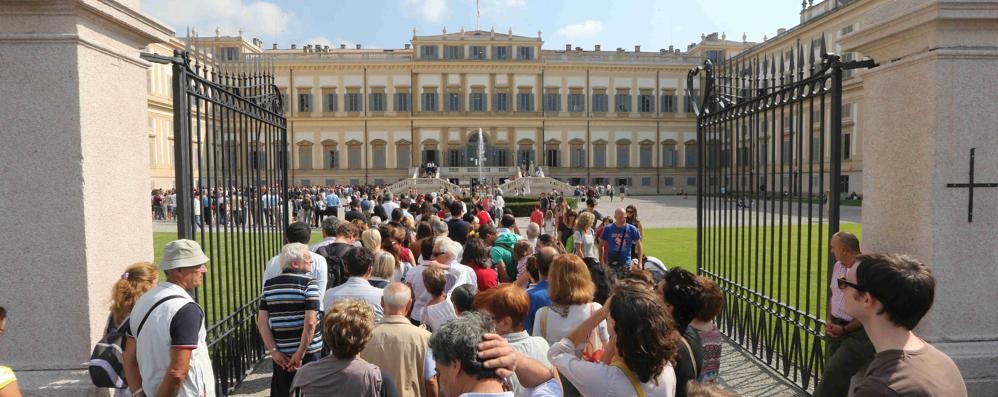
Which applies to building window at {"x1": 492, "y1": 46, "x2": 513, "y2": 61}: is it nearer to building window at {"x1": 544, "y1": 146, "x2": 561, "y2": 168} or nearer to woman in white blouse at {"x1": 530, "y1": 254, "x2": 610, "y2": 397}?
building window at {"x1": 544, "y1": 146, "x2": 561, "y2": 168}

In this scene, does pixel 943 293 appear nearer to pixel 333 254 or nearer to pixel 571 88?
pixel 333 254

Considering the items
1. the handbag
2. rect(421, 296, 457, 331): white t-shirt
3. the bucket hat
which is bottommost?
the handbag

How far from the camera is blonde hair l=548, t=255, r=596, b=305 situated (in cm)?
329

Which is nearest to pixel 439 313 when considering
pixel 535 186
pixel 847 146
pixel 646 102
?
pixel 847 146

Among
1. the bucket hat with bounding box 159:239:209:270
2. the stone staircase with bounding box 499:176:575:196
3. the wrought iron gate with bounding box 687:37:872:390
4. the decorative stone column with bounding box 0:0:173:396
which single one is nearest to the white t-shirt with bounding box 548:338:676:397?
the bucket hat with bounding box 159:239:209:270

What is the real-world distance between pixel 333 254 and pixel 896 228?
13.7ft

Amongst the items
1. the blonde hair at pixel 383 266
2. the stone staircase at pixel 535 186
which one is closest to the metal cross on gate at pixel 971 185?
the blonde hair at pixel 383 266

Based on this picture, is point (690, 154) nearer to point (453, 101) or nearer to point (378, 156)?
point (453, 101)

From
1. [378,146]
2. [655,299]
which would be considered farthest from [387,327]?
[378,146]

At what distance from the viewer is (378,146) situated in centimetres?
4856

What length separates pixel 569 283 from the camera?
3295 millimetres

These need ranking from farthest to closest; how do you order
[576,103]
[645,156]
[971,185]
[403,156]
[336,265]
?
1. [645,156]
2. [403,156]
3. [576,103]
4. [336,265]
5. [971,185]

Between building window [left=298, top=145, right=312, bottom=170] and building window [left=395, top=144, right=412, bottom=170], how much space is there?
21.3 feet

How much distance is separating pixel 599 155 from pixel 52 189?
47181 millimetres
